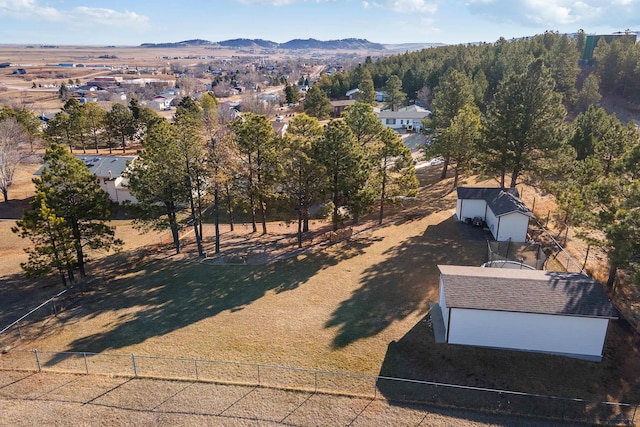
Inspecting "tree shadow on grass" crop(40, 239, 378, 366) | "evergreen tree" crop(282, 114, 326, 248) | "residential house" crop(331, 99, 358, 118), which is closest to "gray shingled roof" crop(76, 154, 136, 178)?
"tree shadow on grass" crop(40, 239, 378, 366)

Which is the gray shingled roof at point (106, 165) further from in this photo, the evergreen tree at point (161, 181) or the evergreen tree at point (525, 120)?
the evergreen tree at point (525, 120)

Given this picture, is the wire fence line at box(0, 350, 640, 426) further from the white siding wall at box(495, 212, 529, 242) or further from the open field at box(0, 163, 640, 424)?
the white siding wall at box(495, 212, 529, 242)

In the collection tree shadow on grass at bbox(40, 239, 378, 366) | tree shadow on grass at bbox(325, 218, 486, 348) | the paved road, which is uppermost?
tree shadow on grass at bbox(325, 218, 486, 348)

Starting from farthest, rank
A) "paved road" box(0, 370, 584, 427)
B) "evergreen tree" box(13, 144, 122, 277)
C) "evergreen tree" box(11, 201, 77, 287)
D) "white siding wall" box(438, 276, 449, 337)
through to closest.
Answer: "evergreen tree" box(13, 144, 122, 277) < "evergreen tree" box(11, 201, 77, 287) < "white siding wall" box(438, 276, 449, 337) < "paved road" box(0, 370, 584, 427)

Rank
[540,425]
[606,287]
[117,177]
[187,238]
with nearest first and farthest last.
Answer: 1. [540,425]
2. [606,287]
3. [187,238]
4. [117,177]

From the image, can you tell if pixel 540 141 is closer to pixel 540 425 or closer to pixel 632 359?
pixel 632 359

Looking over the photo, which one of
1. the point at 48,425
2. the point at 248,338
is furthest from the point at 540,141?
the point at 48,425
